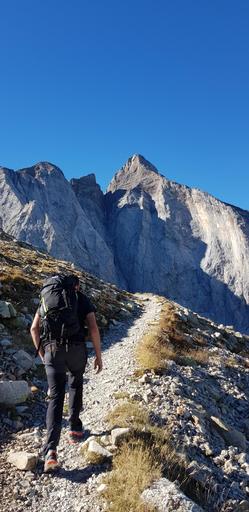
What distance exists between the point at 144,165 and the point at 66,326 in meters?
174

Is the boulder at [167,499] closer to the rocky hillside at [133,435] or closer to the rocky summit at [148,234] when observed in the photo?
the rocky hillside at [133,435]

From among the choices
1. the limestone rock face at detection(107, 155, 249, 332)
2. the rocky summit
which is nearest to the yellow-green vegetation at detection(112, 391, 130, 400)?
the rocky summit

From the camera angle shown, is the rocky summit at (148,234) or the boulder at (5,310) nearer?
the boulder at (5,310)

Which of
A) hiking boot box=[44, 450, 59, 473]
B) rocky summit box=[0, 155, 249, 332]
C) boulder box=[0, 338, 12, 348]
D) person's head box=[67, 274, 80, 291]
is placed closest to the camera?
hiking boot box=[44, 450, 59, 473]

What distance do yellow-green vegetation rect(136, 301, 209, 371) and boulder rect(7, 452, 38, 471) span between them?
22.3 feet

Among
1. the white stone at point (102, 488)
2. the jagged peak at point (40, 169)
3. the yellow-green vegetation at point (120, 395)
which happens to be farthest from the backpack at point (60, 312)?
the jagged peak at point (40, 169)

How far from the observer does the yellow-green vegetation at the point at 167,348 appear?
1532cm

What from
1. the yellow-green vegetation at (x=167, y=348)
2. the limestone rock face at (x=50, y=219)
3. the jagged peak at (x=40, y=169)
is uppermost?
the jagged peak at (x=40, y=169)

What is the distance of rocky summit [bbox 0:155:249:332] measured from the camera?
133 meters

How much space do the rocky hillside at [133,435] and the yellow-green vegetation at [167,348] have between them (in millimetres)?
101

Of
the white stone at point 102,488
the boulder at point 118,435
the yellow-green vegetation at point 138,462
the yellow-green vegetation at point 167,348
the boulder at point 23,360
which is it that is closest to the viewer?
the yellow-green vegetation at point 138,462

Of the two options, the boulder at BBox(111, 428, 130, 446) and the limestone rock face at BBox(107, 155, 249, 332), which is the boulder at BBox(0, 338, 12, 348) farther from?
the limestone rock face at BBox(107, 155, 249, 332)

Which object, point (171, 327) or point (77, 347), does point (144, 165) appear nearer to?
point (171, 327)

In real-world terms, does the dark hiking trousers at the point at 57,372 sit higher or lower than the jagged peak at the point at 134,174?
A: lower
